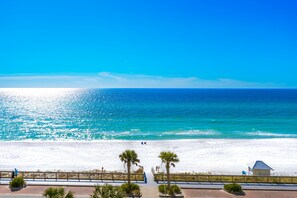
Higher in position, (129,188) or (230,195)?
(129,188)

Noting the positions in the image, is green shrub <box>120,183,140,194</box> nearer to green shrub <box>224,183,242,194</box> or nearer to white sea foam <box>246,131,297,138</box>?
green shrub <box>224,183,242,194</box>

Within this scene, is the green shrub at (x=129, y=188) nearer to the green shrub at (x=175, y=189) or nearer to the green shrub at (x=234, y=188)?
the green shrub at (x=175, y=189)

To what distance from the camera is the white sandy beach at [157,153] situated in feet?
109

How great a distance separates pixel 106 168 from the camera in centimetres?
3234

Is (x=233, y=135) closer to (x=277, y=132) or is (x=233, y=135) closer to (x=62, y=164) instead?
(x=277, y=132)

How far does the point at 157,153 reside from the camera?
3934 centimetres

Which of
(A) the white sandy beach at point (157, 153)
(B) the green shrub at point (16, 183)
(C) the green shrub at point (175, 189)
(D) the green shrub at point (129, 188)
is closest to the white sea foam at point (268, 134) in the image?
(A) the white sandy beach at point (157, 153)

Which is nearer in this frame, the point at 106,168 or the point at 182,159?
the point at 106,168

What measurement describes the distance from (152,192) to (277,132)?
45.9 m

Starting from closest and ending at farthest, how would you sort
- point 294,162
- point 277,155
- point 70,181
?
point 70,181 → point 294,162 → point 277,155

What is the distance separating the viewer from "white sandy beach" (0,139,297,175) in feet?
109

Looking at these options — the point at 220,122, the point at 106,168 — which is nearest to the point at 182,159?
the point at 106,168

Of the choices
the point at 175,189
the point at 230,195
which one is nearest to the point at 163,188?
the point at 175,189

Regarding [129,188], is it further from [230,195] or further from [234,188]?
[234,188]
